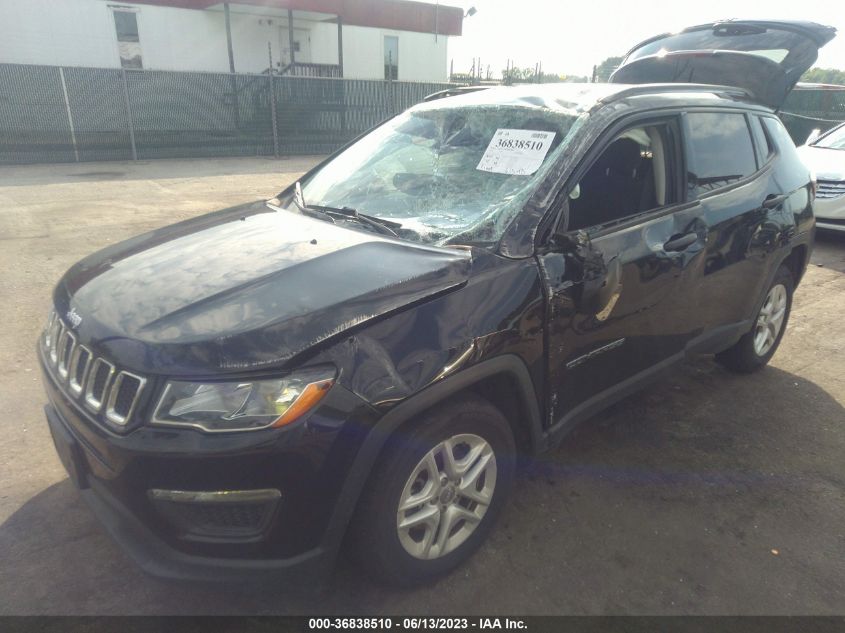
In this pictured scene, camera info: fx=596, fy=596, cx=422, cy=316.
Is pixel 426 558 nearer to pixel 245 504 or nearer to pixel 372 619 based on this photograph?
pixel 372 619

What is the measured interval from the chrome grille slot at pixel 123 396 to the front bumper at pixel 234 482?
2.2 inches

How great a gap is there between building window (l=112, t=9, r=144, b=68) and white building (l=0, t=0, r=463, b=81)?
0.10 feet

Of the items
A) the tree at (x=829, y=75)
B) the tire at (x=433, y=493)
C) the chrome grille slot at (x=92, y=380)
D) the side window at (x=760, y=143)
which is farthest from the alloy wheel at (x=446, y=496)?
the tree at (x=829, y=75)

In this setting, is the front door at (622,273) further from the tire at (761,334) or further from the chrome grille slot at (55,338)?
the chrome grille slot at (55,338)

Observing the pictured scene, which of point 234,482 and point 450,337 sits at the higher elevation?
point 450,337

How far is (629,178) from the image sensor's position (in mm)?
2908

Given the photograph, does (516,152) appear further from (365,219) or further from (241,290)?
(241,290)

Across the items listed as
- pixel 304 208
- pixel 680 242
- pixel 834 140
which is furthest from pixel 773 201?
pixel 834 140

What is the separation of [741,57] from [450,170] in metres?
2.82

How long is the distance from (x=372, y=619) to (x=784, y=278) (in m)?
3.45

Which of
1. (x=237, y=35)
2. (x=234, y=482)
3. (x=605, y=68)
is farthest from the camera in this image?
(x=237, y=35)

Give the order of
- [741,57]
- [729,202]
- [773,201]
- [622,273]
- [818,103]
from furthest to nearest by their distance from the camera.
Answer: [818,103], [741,57], [773,201], [729,202], [622,273]

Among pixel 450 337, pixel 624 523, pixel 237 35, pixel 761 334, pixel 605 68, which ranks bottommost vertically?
pixel 624 523

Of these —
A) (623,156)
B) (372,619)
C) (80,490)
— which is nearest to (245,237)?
(80,490)
